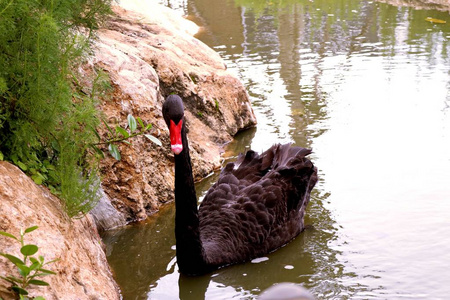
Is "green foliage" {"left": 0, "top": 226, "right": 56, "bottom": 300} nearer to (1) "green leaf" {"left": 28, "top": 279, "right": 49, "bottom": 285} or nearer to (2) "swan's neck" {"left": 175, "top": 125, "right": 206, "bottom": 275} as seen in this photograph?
(1) "green leaf" {"left": 28, "top": 279, "right": 49, "bottom": 285}

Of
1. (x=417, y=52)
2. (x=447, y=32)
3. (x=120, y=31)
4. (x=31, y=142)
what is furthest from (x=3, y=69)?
(x=447, y=32)

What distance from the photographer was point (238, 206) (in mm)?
4844

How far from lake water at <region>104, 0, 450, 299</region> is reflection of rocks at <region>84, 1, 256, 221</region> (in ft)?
0.81

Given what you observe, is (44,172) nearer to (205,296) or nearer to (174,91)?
(205,296)

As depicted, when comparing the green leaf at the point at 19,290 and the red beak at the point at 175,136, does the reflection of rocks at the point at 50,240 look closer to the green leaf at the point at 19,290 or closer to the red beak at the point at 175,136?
the green leaf at the point at 19,290

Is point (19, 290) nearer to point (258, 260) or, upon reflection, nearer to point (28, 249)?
point (28, 249)

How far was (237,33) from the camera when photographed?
13617 millimetres

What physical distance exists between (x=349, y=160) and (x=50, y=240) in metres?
3.85

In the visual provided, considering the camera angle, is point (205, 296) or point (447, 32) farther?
point (447, 32)

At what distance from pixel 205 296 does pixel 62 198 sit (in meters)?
1.20

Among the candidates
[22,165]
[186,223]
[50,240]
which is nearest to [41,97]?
[22,165]

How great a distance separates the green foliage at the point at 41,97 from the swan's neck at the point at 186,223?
65 centimetres

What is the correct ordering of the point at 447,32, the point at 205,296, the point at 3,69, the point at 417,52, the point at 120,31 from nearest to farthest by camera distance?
the point at 3,69
the point at 205,296
the point at 120,31
the point at 417,52
the point at 447,32

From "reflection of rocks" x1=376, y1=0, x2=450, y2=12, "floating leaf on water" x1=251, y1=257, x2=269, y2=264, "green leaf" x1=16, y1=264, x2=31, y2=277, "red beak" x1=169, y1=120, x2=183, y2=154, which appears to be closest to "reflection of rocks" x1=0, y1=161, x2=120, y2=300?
"green leaf" x1=16, y1=264, x2=31, y2=277
